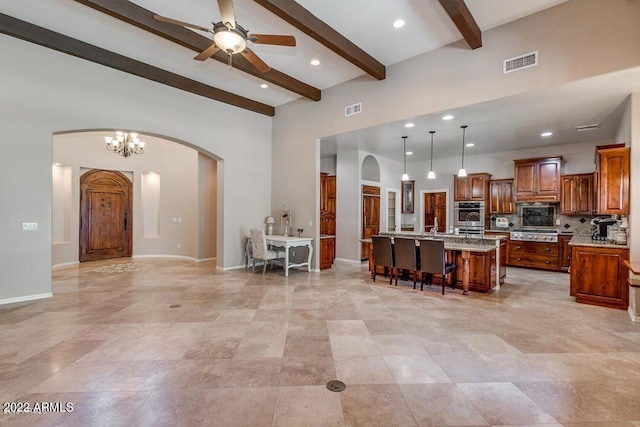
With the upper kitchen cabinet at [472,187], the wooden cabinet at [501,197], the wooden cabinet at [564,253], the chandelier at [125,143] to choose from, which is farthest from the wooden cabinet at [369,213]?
the chandelier at [125,143]

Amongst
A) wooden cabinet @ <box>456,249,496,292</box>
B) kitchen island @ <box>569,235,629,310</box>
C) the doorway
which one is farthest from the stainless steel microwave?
kitchen island @ <box>569,235,629,310</box>

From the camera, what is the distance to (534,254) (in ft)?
23.4

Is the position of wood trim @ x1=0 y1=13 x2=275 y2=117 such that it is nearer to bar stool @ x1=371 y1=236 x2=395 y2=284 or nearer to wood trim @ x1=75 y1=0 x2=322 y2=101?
wood trim @ x1=75 y1=0 x2=322 y2=101

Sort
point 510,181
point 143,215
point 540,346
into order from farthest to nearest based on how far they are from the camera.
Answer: point 143,215 → point 510,181 → point 540,346

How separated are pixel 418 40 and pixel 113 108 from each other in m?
5.32

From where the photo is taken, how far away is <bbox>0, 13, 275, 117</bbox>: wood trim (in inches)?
165

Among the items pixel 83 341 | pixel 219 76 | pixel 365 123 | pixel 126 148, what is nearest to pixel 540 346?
pixel 365 123

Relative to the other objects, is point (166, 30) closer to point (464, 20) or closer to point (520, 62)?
point (464, 20)

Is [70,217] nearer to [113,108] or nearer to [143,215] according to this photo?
[143,215]

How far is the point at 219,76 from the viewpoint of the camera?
578cm

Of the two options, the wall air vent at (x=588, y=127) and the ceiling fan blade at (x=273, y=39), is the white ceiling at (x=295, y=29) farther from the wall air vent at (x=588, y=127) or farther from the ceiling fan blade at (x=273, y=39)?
the wall air vent at (x=588, y=127)

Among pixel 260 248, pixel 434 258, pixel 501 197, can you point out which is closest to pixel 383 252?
pixel 434 258

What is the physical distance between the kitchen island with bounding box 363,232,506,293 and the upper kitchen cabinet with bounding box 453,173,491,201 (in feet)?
10.1

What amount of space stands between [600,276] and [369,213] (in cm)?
494
